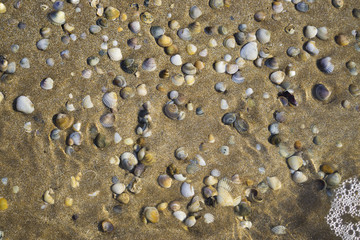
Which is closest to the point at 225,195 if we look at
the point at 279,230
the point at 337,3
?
Answer: the point at 279,230

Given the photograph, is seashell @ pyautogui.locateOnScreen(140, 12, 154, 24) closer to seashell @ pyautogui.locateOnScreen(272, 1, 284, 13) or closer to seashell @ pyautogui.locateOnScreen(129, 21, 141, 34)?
seashell @ pyautogui.locateOnScreen(129, 21, 141, 34)

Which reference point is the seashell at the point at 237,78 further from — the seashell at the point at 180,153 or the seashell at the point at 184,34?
the seashell at the point at 180,153

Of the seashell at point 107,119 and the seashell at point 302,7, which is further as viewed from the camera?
the seashell at point 302,7

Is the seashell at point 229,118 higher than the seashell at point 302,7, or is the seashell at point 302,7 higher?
the seashell at point 302,7

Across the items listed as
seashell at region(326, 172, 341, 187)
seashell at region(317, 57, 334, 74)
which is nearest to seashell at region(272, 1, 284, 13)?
seashell at region(317, 57, 334, 74)

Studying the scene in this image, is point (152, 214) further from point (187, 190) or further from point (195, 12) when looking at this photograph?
point (195, 12)

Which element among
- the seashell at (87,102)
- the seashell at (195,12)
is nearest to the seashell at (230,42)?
the seashell at (195,12)

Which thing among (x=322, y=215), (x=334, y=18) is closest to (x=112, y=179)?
(x=322, y=215)
